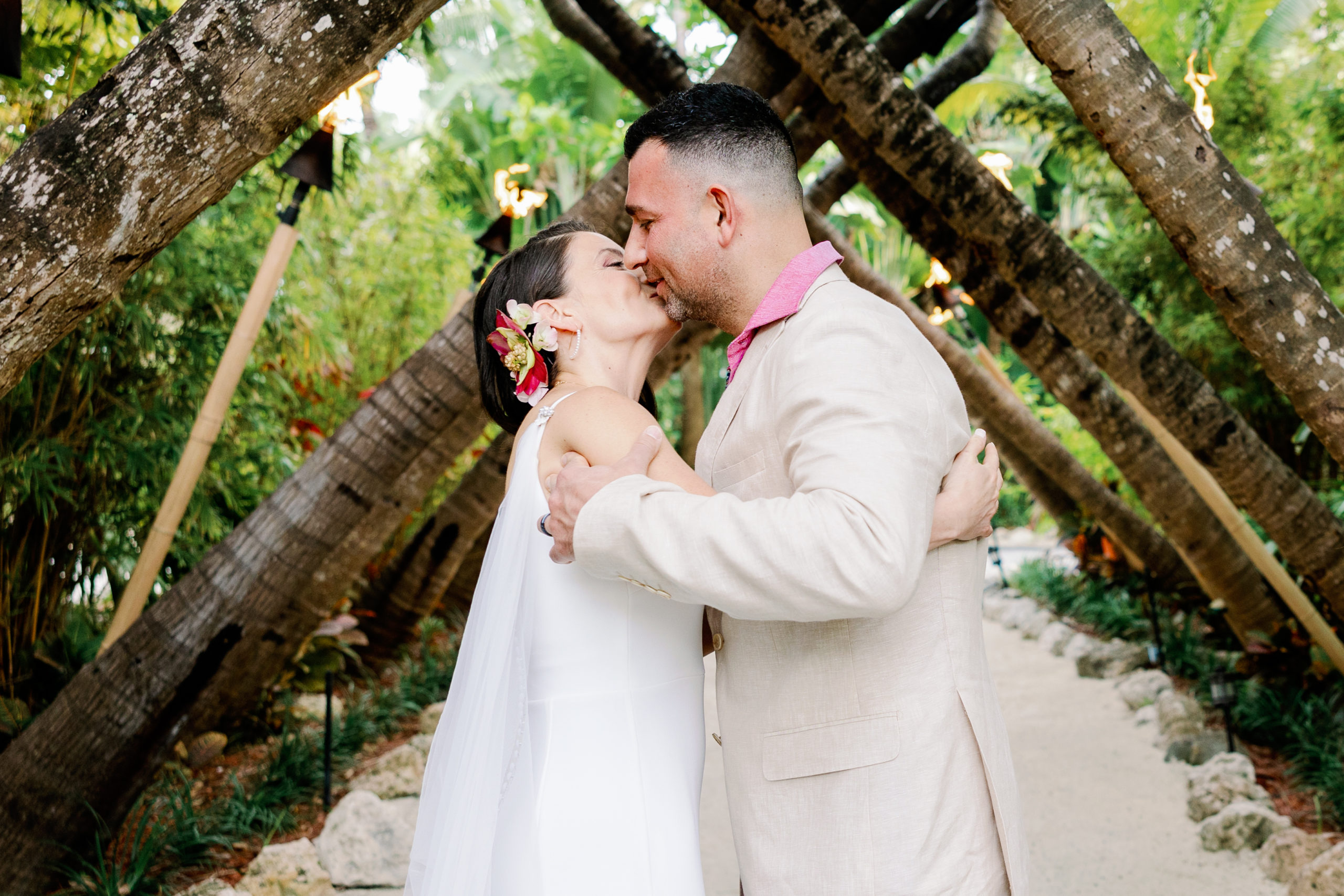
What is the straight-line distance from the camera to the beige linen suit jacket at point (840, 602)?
121 centimetres

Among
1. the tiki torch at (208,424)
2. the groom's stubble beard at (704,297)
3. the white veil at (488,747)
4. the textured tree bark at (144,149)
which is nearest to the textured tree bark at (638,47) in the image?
the tiki torch at (208,424)

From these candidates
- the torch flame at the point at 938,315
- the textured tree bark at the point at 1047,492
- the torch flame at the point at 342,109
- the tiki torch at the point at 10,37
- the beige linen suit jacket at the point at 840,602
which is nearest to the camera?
the beige linen suit jacket at the point at 840,602

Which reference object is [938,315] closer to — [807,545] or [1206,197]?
[1206,197]

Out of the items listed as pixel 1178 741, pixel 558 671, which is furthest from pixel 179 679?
pixel 1178 741

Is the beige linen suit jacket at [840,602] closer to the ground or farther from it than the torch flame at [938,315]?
closer to the ground

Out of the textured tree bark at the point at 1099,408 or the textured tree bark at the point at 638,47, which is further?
the textured tree bark at the point at 638,47

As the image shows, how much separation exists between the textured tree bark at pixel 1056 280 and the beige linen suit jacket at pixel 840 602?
2.22 m

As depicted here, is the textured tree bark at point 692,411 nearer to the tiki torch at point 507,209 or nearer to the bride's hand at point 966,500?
the tiki torch at point 507,209

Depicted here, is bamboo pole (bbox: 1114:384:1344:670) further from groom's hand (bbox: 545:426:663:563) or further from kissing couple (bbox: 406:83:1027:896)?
groom's hand (bbox: 545:426:663:563)

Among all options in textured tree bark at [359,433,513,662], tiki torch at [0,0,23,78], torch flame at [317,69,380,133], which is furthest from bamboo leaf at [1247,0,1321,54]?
tiki torch at [0,0,23,78]

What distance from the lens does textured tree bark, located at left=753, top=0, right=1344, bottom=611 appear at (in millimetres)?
3291

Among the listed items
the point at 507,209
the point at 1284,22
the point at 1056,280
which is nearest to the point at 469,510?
the point at 507,209

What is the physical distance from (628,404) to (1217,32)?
740cm

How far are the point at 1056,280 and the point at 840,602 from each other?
2762 millimetres
